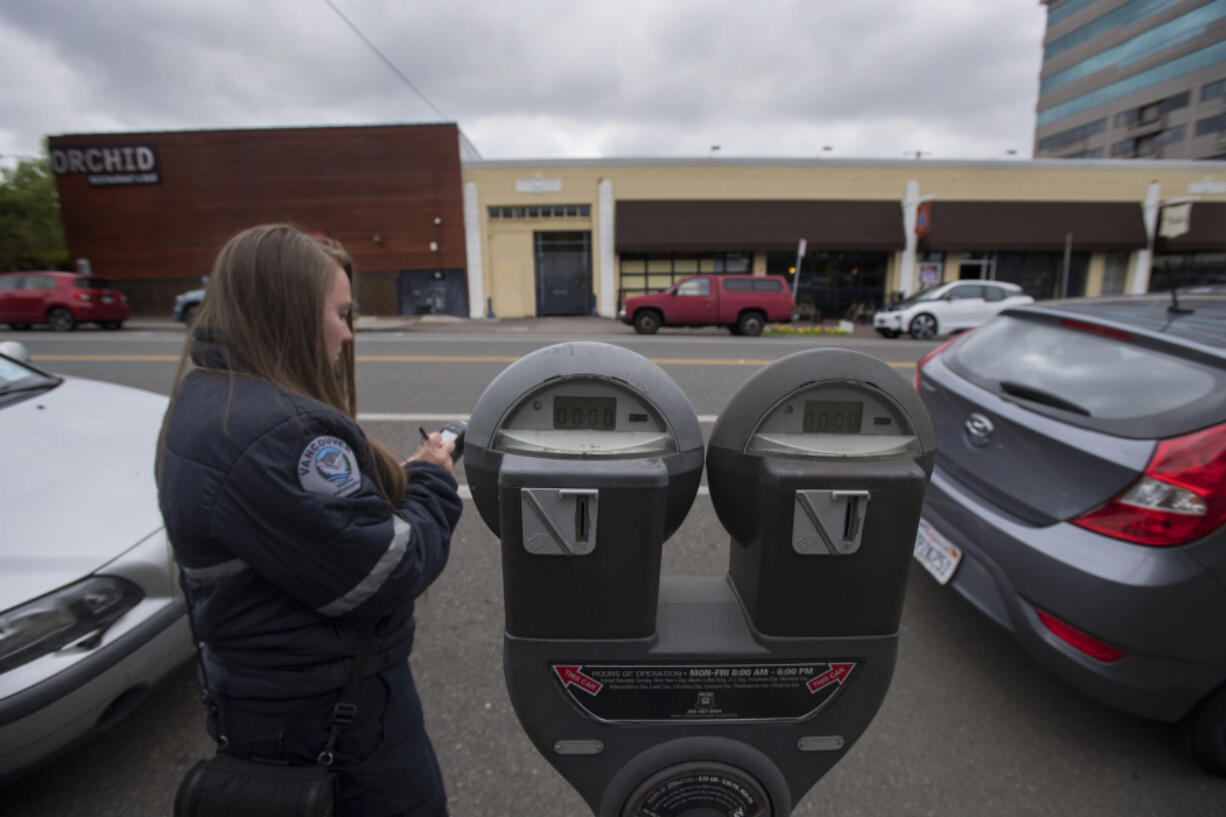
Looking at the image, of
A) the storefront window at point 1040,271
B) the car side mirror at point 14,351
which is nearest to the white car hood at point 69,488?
the car side mirror at point 14,351

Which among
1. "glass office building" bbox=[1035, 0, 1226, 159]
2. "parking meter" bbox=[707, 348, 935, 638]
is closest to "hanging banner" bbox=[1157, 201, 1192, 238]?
"glass office building" bbox=[1035, 0, 1226, 159]

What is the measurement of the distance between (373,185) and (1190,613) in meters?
18.5

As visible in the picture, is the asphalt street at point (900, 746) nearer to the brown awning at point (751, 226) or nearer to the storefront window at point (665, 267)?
the brown awning at point (751, 226)

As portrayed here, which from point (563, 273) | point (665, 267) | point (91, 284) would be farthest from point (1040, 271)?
point (91, 284)

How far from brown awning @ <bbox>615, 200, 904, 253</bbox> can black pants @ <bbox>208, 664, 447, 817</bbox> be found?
16.2 metres

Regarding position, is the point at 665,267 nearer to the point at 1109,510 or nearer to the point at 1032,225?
the point at 1032,225

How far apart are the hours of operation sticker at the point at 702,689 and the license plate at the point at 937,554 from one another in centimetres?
124

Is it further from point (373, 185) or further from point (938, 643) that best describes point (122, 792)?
point (373, 185)

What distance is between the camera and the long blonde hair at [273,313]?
3.73ft

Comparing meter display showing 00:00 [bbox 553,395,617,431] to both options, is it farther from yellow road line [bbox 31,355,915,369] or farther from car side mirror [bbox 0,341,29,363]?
yellow road line [bbox 31,355,915,369]

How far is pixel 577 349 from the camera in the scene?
1.07 m

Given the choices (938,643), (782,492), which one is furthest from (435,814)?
(938,643)

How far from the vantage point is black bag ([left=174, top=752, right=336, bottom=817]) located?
1.07m

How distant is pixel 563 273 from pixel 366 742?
17159 mm
